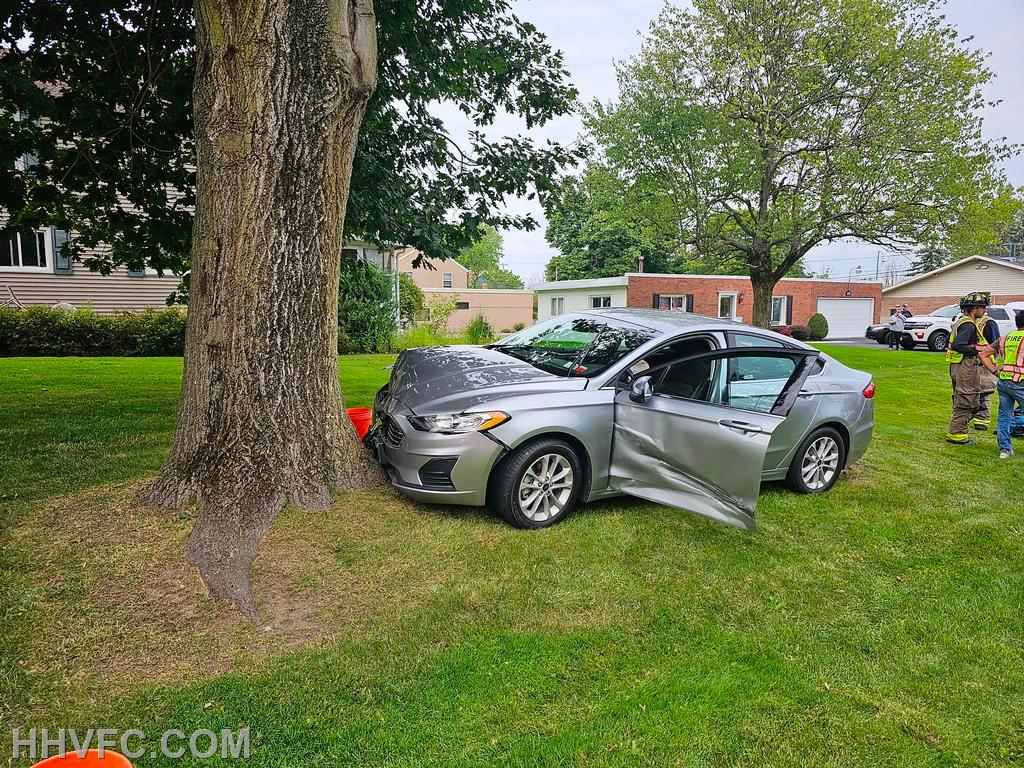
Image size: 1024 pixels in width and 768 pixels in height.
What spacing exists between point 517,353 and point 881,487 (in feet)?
12.2

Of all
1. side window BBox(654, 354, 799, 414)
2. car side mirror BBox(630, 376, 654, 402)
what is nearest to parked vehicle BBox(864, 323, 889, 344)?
side window BBox(654, 354, 799, 414)

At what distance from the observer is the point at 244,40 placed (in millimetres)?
3828

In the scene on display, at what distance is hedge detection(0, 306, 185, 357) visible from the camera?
1357 cm

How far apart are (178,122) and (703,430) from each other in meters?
6.32

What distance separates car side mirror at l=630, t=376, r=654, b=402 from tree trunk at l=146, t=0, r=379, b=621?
91.1 inches

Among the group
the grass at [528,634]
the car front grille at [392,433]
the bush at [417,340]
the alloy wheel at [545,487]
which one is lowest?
the grass at [528,634]

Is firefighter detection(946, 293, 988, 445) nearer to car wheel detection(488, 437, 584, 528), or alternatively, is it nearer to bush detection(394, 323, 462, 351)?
car wheel detection(488, 437, 584, 528)

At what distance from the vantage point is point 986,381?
25.8 ft

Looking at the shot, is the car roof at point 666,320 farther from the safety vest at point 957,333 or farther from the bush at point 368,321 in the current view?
the bush at point 368,321

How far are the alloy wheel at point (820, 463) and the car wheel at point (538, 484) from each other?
235cm

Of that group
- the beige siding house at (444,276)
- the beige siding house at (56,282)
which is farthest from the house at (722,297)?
the beige siding house at (56,282)

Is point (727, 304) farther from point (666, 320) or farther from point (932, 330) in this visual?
point (666, 320)

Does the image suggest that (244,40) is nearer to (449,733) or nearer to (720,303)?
(449,733)

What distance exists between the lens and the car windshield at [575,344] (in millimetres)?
4992
